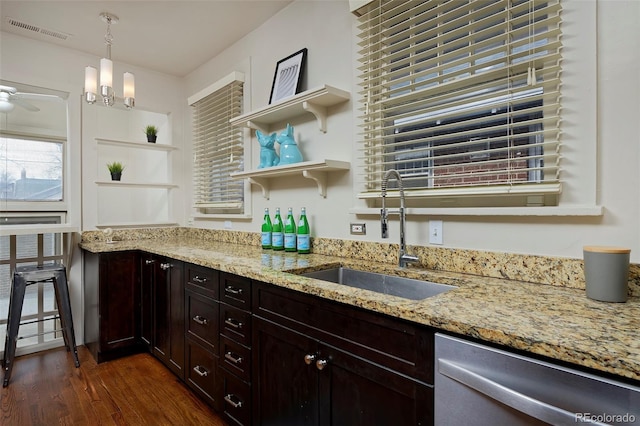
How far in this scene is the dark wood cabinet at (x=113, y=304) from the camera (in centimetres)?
271

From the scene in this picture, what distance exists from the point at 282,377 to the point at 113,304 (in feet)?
6.29

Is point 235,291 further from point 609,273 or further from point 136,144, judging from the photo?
point 136,144

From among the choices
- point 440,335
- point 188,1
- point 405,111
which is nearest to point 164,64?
point 188,1

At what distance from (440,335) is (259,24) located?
2.74 m

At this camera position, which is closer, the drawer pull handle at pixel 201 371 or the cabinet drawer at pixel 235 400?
the cabinet drawer at pixel 235 400

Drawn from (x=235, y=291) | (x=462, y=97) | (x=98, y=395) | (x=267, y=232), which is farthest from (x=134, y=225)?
(x=462, y=97)

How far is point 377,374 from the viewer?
1.13 metres

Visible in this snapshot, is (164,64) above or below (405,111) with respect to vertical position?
above

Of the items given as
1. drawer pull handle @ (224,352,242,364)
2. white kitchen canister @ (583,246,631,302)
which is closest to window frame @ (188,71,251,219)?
drawer pull handle @ (224,352,242,364)

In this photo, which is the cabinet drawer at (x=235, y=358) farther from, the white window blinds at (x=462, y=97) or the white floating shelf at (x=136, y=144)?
the white floating shelf at (x=136, y=144)

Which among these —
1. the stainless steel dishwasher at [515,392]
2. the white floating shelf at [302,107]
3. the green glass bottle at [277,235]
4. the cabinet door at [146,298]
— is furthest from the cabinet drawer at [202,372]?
the white floating shelf at [302,107]

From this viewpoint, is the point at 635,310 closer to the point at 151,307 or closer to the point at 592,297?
the point at 592,297

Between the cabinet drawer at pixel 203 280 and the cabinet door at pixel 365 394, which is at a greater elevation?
the cabinet drawer at pixel 203 280

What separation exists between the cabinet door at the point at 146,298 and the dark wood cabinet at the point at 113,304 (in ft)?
0.16
